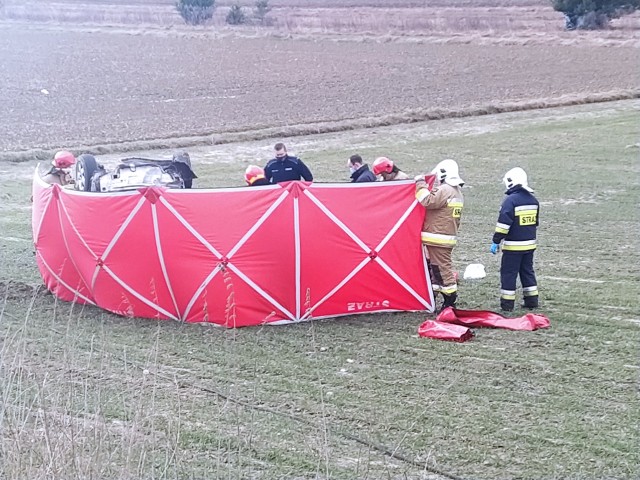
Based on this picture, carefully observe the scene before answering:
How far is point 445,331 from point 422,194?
1.65 m

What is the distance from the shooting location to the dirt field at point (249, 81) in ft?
91.6

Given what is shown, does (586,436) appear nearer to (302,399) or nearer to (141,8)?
(302,399)

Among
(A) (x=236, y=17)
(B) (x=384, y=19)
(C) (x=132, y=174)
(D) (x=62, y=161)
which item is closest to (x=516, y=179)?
(C) (x=132, y=174)

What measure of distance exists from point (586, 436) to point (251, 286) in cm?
449

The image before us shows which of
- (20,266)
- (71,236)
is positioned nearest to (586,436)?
(71,236)

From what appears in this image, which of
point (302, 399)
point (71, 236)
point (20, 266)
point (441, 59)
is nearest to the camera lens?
point (302, 399)

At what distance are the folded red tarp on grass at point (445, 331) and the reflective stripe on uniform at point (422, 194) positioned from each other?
1.44 m

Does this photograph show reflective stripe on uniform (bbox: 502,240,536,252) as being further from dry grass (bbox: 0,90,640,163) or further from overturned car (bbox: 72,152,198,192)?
dry grass (bbox: 0,90,640,163)

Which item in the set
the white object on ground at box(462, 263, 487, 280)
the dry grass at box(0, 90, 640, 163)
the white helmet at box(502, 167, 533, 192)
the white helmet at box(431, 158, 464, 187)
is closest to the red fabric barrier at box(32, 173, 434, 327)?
the white helmet at box(431, 158, 464, 187)

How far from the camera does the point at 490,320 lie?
34.6 feet

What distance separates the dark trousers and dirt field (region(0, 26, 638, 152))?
606 inches

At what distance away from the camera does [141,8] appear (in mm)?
73562

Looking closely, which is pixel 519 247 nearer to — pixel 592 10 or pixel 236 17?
pixel 592 10

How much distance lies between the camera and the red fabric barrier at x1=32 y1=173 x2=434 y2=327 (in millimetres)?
10773
